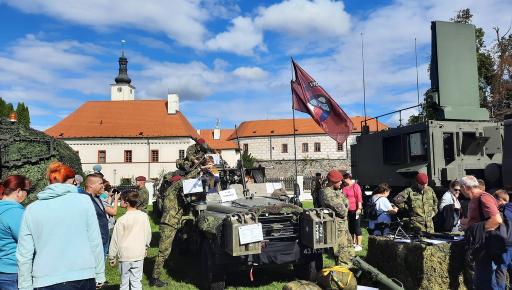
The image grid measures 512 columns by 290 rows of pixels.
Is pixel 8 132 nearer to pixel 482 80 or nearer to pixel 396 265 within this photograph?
pixel 396 265

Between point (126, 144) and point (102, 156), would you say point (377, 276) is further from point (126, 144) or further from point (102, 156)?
point (102, 156)

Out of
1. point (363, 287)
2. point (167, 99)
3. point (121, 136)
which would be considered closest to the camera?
point (363, 287)

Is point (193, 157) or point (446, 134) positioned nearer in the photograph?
point (193, 157)

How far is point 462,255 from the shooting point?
5.81 m

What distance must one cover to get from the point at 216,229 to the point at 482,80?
23425 millimetres

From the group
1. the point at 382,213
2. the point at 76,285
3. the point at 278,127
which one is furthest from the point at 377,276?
the point at 278,127

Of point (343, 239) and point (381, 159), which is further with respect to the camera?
point (381, 159)

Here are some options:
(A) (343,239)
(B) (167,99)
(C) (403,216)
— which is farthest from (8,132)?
(B) (167,99)

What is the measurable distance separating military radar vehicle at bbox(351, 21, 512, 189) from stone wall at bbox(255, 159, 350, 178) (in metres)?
44.8

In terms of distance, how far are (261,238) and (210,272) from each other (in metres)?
1.11

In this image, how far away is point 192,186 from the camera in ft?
24.4

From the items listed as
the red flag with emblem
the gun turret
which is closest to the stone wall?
the red flag with emblem

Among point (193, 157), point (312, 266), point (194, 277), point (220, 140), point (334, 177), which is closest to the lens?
point (312, 266)

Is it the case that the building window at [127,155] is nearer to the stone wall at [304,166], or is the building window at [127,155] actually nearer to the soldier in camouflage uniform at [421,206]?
the stone wall at [304,166]
